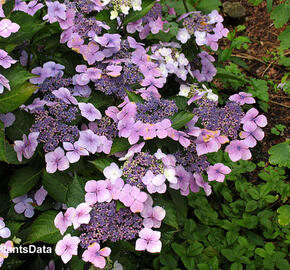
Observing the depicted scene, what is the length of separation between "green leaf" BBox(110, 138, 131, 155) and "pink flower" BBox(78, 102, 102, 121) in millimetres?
110

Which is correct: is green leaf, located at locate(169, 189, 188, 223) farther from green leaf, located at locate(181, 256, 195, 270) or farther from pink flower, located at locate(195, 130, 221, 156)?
green leaf, located at locate(181, 256, 195, 270)

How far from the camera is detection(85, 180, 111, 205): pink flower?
1.16 m

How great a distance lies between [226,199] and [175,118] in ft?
3.53

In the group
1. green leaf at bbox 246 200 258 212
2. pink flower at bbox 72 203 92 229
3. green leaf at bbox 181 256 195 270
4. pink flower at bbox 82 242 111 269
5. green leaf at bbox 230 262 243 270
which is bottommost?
green leaf at bbox 181 256 195 270

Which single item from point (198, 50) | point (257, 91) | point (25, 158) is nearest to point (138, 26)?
point (198, 50)

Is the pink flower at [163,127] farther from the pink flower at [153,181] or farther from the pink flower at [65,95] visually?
the pink flower at [65,95]

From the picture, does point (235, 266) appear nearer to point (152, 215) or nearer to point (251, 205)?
point (251, 205)

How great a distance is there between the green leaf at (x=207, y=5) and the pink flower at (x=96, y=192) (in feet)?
5.21

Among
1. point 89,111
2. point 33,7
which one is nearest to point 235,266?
point 89,111

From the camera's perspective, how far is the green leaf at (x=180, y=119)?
4.15 feet

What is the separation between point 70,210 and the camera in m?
1.17

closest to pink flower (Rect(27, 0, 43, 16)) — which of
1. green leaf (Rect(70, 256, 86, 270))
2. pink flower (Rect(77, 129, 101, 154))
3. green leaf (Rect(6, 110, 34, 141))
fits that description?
green leaf (Rect(6, 110, 34, 141))

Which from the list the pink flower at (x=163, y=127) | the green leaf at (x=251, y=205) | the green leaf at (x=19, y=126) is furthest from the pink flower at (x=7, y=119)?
the green leaf at (x=251, y=205)

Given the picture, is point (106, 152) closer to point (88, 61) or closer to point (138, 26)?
point (88, 61)
